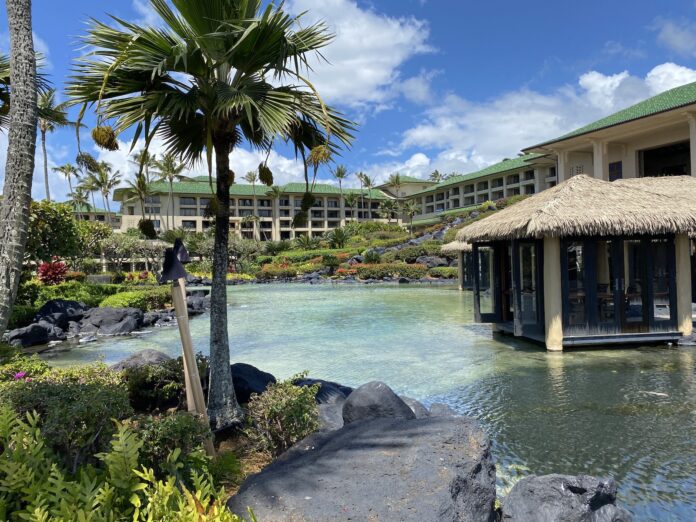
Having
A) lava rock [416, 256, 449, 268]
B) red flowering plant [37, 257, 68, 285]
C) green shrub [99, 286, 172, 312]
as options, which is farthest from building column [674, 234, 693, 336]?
lava rock [416, 256, 449, 268]

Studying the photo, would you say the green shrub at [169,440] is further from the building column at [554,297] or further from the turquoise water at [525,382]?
the building column at [554,297]

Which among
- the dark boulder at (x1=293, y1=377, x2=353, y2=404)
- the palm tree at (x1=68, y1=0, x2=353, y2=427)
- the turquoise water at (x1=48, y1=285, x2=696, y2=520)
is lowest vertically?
the turquoise water at (x1=48, y1=285, x2=696, y2=520)

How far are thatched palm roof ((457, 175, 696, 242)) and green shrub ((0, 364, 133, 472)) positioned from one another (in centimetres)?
766

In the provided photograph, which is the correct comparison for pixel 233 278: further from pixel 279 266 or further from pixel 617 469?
pixel 617 469

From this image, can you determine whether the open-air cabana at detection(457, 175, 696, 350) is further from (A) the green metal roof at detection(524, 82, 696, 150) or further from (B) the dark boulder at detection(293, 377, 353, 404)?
(A) the green metal roof at detection(524, 82, 696, 150)

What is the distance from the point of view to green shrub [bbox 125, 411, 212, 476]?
3271mm

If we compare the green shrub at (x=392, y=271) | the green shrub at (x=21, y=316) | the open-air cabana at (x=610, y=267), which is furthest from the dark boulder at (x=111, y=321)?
the green shrub at (x=392, y=271)

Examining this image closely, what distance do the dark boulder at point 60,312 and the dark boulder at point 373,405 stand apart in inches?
511

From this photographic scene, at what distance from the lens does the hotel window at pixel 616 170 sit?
25484 millimetres

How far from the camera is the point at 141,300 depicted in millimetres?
17906

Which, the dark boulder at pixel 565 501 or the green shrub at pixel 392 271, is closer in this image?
the dark boulder at pixel 565 501

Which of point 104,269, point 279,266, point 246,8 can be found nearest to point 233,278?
point 279,266

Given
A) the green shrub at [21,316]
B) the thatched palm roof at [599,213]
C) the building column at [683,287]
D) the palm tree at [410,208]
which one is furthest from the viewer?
the palm tree at [410,208]

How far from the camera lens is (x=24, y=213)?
3115 millimetres
